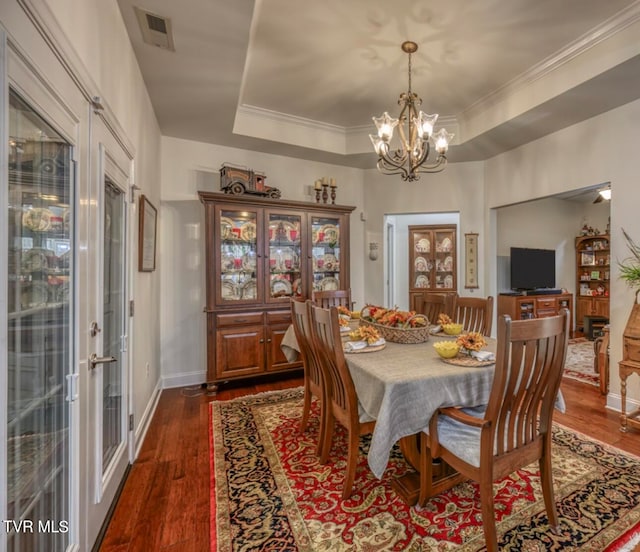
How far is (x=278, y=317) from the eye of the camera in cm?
368

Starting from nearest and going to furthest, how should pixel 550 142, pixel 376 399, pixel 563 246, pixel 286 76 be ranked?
pixel 376 399 < pixel 286 76 < pixel 550 142 < pixel 563 246

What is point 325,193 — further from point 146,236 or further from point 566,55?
point 566,55

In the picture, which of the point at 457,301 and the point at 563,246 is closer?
the point at 457,301

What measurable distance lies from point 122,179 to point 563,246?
26.0 feet

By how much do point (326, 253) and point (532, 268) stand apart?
14.1 ft

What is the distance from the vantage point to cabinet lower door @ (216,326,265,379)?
3.39m

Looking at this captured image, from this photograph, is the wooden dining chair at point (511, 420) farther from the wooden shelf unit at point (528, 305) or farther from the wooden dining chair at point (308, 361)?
the wooden shelf unit at point (528, 305)

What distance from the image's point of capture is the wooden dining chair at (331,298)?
136 inches

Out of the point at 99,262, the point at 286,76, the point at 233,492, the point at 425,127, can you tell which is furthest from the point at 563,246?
the point at 99,262

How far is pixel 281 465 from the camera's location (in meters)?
2.13

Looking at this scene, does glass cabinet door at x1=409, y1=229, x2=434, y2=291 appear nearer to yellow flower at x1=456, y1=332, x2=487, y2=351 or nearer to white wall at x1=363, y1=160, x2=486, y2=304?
white wall at x1=363, y1=160, x2=486, y2=304

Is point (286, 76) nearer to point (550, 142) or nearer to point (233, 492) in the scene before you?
point (550, 142)

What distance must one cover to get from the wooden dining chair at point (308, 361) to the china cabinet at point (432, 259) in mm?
3195

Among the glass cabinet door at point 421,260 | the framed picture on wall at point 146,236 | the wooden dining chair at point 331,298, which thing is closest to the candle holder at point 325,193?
the wooden dining chair at point 331,298
